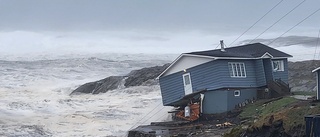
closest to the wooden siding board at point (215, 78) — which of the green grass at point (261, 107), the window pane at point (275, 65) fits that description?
the window pane at point (275, 65)

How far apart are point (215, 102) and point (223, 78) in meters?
1.28

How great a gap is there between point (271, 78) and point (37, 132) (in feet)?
42.4

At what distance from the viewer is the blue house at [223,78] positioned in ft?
97.8

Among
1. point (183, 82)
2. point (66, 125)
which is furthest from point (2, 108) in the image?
point (183, 82)

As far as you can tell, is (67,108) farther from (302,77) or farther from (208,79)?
(302,77)

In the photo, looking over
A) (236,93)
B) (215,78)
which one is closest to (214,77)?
(215,78)

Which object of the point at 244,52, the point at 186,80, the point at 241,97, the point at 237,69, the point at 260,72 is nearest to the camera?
the point at 241,97

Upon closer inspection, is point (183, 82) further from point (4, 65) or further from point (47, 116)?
point (4, 65)

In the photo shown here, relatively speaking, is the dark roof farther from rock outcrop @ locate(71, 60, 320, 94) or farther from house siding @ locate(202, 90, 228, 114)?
rock outcrop @ locate(71, 60, 320, 94)

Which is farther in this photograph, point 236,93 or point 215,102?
point 236,93

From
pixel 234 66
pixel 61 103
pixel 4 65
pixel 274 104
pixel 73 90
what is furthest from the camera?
pixel 4 65

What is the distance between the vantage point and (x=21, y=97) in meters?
47.9

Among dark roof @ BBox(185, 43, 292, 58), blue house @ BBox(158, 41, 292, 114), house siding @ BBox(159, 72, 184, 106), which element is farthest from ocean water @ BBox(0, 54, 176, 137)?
dark roof @ BBox(185, 43, 292, 58)

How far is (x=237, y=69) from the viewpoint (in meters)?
30.8
